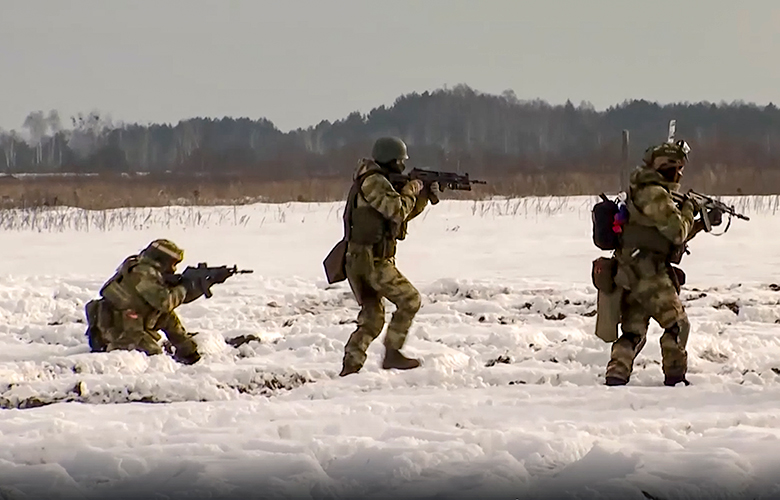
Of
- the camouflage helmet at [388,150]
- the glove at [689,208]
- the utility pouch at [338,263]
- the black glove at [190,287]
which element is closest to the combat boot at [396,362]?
the utility pouch at [338,263]

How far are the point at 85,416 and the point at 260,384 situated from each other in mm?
1578

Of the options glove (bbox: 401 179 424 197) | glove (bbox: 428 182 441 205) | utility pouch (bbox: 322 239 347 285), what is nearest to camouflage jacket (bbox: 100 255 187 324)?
utility pouch (bbox: 322 239 347 285)

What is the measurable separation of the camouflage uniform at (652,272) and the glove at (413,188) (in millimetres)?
1513

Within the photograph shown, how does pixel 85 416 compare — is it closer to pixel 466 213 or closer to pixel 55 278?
pixel 55 278

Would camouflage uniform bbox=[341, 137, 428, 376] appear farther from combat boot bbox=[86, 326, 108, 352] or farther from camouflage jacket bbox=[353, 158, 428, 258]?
combat boot bbox=[86, 326, 108, 352]

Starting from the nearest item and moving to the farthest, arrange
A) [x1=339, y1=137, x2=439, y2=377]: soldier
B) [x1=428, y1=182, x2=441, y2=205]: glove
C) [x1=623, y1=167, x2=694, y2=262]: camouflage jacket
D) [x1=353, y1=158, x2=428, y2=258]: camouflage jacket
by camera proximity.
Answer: [x1=623, y1=167, x2=694, y2=262]: camouflage jacket
[x1=353, y1=158, x2=428, y2=258]: camouflage jacket
[x1=339, y1=137, x2=439, y2=377]: soldier
[x1=428, y1=182, x2=441, y2=205]: glove

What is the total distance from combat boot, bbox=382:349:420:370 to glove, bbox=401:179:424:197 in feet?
3.71

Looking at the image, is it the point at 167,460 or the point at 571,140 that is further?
the point at 571,140

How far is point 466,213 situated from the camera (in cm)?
2039

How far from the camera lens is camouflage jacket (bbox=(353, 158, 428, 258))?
236 inches

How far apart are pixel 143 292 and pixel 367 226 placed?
181cm

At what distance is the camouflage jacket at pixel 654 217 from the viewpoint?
540cm

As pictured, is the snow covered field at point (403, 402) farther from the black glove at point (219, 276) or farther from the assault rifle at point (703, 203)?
the assault rifle at point (703, 203)

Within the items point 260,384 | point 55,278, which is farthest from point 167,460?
point 55,278
